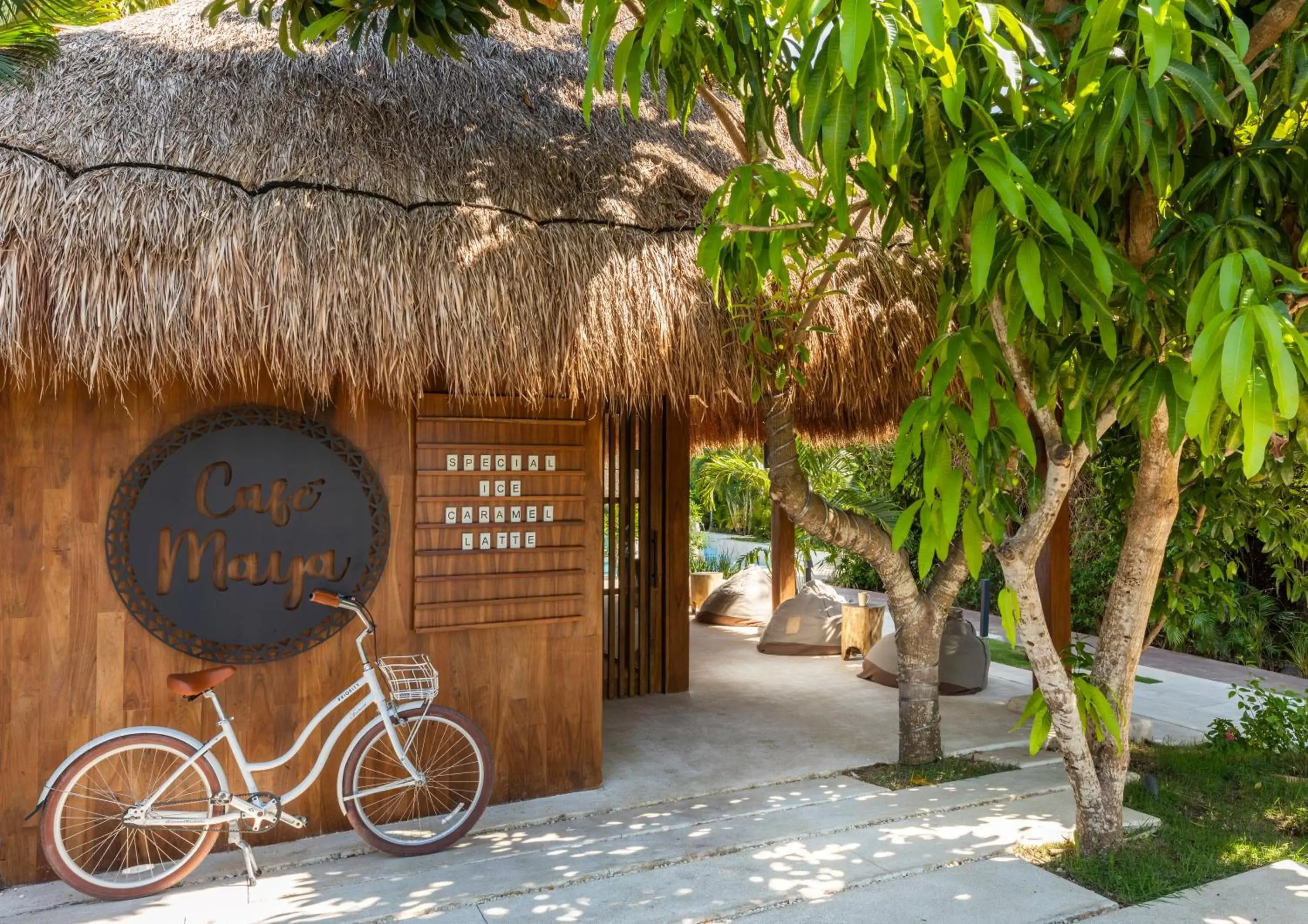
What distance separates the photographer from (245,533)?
302cm

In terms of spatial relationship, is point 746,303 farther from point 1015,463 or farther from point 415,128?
point 415,128

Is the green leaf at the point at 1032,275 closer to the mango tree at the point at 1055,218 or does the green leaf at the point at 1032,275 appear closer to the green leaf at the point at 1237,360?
the mango tree at the point at 1055,218

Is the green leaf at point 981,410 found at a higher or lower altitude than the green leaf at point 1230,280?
lower

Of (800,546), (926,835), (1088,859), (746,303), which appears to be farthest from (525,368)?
(800,546)

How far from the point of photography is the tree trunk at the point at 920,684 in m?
3.78

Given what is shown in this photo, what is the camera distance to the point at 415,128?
335cm

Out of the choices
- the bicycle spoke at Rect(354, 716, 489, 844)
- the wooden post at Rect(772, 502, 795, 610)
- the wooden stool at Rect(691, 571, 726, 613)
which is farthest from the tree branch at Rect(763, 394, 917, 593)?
the wooden stool at Rect(691, 571, 726, 613)

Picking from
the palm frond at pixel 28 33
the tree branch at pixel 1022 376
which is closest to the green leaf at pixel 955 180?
the tree branch at pixel 1022 376

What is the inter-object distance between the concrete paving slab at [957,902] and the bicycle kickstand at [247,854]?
139cm

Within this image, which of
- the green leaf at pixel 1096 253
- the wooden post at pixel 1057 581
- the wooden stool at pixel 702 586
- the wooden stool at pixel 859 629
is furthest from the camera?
the wooden stool at pixel 702 586

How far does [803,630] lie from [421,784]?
149 inches

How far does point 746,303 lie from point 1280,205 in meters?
1.58

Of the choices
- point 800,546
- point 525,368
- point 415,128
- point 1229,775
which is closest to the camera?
point 525,368

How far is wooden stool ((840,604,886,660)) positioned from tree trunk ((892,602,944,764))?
227 centimetres
